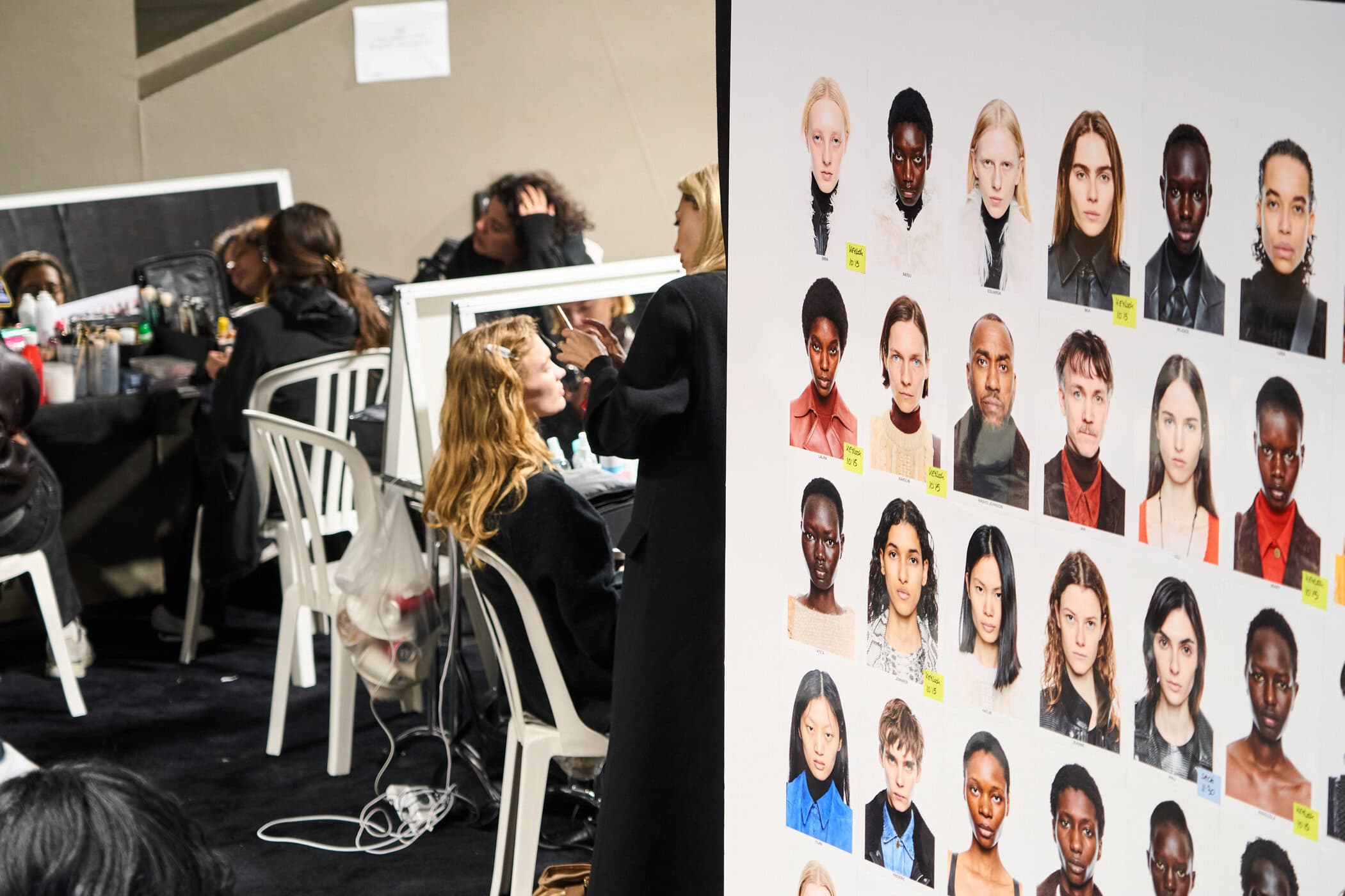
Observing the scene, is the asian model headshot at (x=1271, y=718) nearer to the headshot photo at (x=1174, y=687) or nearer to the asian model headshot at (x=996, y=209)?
the headshot photo at (x=1174, y=687)

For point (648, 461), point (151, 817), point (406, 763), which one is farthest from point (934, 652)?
point (406, 763)

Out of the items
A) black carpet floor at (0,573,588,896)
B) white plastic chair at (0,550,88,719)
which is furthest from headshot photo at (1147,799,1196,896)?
white plastic chair at (0,550,88,719)

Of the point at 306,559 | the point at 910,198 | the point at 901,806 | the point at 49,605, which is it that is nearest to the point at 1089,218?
the point at 910,198

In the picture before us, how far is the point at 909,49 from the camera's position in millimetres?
1278

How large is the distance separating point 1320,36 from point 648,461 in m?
1.32

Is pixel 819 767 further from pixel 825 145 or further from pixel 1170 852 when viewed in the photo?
pixel 825 145

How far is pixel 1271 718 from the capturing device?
42.0 inches

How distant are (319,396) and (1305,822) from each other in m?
3.18

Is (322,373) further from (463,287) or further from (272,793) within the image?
(272,793)

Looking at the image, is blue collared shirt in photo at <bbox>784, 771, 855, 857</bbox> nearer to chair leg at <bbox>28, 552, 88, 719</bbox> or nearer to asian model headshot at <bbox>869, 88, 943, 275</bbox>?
asian model headshot at <bbox>869, 88, 943, 275</bbox>

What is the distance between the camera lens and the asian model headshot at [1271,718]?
105 centimetres

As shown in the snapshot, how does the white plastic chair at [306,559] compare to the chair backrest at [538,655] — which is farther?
the white plastic chair at [306,559]

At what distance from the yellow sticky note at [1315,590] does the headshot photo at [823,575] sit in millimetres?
498

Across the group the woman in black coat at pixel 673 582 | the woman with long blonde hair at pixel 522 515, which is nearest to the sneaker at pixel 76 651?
the woman with long blonde hair at pixel 522 515
